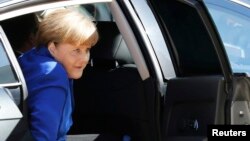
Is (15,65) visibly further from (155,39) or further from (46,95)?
(155,39)

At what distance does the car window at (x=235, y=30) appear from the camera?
3.08 m

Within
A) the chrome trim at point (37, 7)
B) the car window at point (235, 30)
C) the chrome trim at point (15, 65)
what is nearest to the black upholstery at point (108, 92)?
the car window at point (235, 30)

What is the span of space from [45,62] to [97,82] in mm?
949

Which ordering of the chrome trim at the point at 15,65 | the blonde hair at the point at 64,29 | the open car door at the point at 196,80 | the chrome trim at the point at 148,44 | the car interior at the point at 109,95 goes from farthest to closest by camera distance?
the car interior at the point at 109,95, the chrome trim at the point at 148,44, the open car door at the point at 196,80, the blonde hair at the point at 64,29, the chrome trim at the point at 15,65

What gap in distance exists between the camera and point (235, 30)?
10.3 ft

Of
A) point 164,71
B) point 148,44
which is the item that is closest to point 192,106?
point 164,71

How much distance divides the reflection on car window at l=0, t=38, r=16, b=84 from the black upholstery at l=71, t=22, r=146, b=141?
1059 millimetres

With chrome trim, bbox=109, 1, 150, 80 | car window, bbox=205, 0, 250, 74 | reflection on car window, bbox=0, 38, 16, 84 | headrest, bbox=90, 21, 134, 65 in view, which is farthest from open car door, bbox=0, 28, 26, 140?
headrest, bbox=90, 21, 134, 65

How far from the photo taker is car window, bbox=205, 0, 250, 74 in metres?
3.08

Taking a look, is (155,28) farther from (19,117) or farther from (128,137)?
(19,117)

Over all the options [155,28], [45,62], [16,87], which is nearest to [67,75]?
[45,62]

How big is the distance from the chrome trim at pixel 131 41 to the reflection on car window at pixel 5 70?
0.88 metres

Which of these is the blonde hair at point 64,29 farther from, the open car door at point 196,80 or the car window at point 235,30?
the car window at point 235,30

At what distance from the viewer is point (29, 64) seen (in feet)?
9.14
